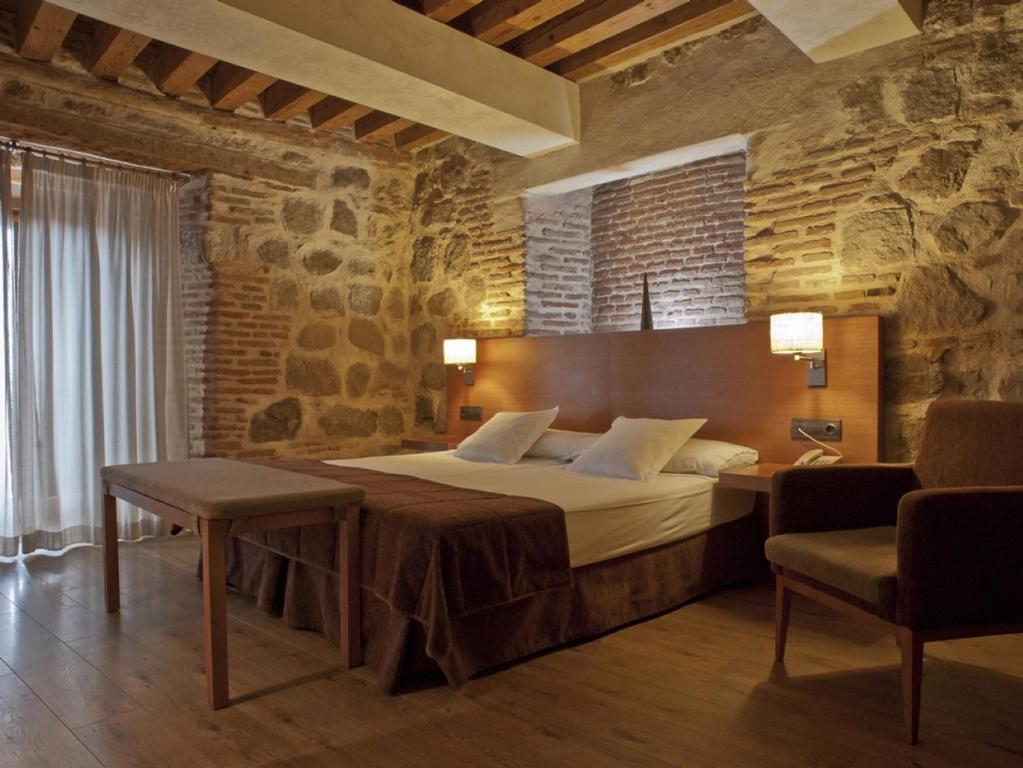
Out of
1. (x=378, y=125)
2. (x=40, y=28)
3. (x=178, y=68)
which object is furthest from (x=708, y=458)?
(x=40, y=28)

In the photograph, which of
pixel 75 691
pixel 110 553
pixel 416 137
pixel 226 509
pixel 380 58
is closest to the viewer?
pixel 226 509

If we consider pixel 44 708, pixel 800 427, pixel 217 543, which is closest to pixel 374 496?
pixel 217 543

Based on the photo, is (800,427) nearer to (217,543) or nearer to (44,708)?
(217,543)

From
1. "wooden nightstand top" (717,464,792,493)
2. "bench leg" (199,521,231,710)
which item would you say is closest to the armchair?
"wooden nightstand top" (717,464,792,493)

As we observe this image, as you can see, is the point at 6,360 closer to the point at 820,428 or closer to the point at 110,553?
the point at 110,553

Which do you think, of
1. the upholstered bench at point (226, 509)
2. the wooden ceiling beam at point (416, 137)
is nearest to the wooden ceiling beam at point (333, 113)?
the wooden ceiling beam at point (416, 137)

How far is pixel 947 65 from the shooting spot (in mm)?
3092

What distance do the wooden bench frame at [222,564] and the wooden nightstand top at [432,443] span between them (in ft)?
7.01

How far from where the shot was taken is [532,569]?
2510 millimetres

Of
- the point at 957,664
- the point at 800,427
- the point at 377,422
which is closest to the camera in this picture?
the point at 957,664

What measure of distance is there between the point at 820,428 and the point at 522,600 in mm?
1709

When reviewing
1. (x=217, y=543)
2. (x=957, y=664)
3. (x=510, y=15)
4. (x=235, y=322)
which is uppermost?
(x=510, y=15)

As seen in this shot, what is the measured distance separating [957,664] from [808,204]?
2077 millimetres

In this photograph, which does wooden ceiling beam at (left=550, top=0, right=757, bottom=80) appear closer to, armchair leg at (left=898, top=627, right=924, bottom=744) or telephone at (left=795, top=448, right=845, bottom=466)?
telephone at (left=795, top=448, right=845, bottom=466)
